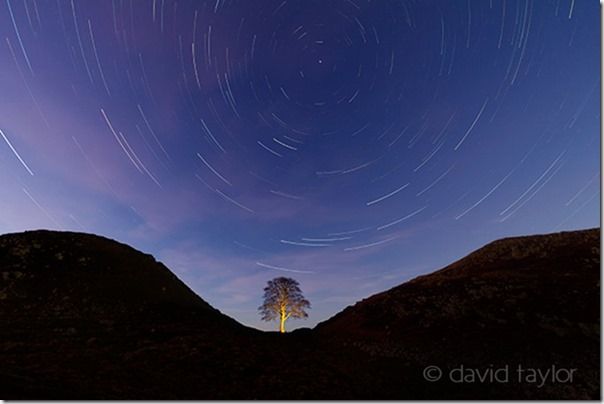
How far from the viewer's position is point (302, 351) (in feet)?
58.3

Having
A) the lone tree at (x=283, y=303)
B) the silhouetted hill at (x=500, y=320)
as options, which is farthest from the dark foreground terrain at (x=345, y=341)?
the lone tree at (x=283, y=303)

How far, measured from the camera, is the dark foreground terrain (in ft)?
40.9

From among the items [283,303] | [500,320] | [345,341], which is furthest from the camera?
[283,303]

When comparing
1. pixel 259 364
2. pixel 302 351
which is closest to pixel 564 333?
pixel 302 351

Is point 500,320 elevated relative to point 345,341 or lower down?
elevated

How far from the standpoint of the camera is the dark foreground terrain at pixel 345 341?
12.5 m

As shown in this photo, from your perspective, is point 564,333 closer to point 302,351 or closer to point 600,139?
point 600,139

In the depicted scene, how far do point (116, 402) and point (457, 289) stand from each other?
19877 millimetres

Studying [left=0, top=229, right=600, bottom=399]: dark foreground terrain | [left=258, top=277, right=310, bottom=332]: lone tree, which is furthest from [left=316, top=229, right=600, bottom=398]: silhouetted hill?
[left=258, top=277, right=310, bottom=332]: lone tree

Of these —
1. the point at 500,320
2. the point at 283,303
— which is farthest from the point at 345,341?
the point at 283,303

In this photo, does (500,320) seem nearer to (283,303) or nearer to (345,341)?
(345,341)

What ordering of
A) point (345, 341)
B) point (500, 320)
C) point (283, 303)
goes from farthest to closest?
point (283, 303) < point (345, 341) < point (500, 320)

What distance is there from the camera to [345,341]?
19.5 metres

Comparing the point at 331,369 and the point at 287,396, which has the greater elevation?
the point at 331,369
